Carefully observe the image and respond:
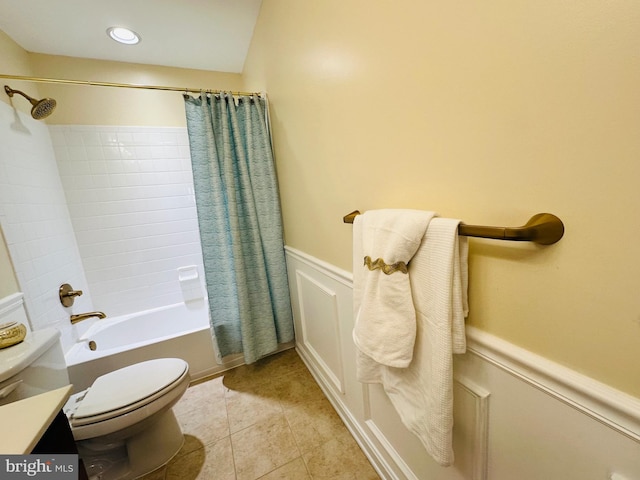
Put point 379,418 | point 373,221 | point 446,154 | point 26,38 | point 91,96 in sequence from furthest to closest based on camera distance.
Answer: point 91,96, point 26,38, point 379,418, point 373,221, point 446,154

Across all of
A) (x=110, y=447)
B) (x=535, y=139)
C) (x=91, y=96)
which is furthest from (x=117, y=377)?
(x=91, y=96)

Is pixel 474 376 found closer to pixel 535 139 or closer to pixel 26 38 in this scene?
pixel 535 139

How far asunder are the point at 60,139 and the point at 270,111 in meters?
1.62

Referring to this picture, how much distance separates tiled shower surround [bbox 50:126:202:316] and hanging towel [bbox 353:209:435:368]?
2.04 meters

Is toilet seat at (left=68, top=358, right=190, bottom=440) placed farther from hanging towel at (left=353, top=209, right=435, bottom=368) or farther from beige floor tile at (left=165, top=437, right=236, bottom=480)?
hanging towel at (left=353, top=209, right=435, bottom=368)

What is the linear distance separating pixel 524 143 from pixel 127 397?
160 cm

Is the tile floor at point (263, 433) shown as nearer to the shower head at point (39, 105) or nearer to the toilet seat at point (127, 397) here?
the toilet seat at point (127, 397)

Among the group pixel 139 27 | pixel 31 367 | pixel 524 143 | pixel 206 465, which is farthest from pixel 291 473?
pixel 139 27

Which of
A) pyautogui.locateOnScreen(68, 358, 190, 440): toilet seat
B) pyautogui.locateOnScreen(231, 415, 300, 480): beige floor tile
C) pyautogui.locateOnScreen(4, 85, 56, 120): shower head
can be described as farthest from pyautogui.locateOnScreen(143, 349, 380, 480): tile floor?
pyautogui.locateOnScreen(4, 85, 56, 120): shower head

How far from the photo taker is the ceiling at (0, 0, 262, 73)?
142 centimetres

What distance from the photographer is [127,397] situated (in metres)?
1.08

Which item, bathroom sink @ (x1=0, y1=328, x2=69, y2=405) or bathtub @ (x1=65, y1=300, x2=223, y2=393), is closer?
bathroom sink @ (x1=0, y1=328, x2=69, y2=405)

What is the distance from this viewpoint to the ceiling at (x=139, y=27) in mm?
1423

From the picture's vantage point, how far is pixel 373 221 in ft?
2.27
